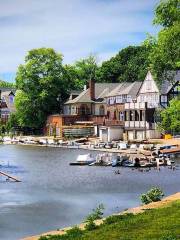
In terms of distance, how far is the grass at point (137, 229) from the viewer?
69.4ft

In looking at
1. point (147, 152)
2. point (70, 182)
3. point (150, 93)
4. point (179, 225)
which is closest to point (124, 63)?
point (150, 93)

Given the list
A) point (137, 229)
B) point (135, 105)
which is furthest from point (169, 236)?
point (135, 105)

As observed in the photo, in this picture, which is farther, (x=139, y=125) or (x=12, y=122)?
(x=12, y=122)

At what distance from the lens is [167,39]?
38875 millimetres

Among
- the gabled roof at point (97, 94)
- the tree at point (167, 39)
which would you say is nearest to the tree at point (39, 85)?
the gabled roof at point (97, 94)

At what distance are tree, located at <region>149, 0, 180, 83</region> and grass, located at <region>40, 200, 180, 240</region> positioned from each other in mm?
14451

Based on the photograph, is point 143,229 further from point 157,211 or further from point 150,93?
point 150,93

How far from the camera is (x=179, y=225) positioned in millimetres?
22406

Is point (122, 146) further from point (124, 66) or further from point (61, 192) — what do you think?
point (124, 66)

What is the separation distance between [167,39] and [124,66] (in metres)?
106

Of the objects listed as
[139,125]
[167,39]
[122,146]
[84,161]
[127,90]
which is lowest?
[84,161]

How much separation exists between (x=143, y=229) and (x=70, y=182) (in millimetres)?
28844

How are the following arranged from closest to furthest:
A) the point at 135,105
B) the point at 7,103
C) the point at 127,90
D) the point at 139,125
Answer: the point at 139,125, the point at 135,105, the point at 127,90, the point at 7,103

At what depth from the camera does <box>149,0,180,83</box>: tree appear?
38.4 meters
